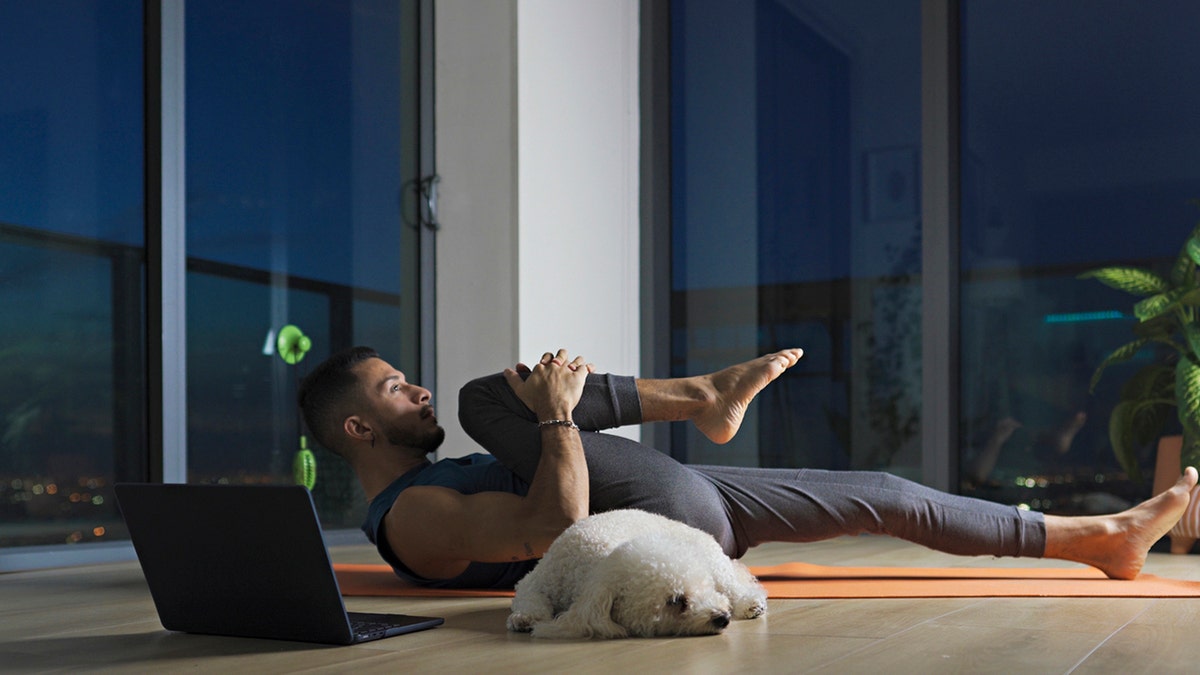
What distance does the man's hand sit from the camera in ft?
7.53

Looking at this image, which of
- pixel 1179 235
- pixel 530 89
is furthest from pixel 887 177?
pixel 530 89

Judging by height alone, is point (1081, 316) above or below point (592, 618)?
above

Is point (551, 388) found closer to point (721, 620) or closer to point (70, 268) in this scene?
point (721, 620)

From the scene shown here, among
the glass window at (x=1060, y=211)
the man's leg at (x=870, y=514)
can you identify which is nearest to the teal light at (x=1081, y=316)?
the glass window at (x=1060, y=211)

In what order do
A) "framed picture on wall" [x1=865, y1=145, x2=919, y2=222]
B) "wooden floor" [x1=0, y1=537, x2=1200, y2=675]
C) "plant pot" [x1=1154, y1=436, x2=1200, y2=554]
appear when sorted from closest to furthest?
"wooden floor" [x1=0, y1=537, x2=1200, y2=675], "plant pot" [x1=1154, y1=436, x2=1200, y2=554], "framed picture on wall" [x1=865, y1=145, x2=919, y2=222]

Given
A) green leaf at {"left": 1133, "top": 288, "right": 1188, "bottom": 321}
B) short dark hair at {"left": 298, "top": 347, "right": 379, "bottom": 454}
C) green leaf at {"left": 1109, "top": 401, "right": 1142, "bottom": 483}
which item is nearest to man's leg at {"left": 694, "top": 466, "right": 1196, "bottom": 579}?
short dark hair at {"left": 298, "top": 347, "right": 379, "bottom": 454}

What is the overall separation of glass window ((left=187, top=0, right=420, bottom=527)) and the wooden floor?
5.07 feet

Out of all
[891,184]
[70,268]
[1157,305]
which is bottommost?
[1157,305]

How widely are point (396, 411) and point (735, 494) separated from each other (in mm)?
747

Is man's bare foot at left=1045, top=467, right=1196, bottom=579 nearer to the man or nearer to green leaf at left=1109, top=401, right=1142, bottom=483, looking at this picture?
the man

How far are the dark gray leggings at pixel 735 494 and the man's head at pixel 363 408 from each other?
157 mm

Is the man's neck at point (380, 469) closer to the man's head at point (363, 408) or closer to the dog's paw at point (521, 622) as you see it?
the man's head at point (363, 408)

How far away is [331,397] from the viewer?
2.56 m

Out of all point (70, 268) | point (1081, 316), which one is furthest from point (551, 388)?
point (1081, 316)
